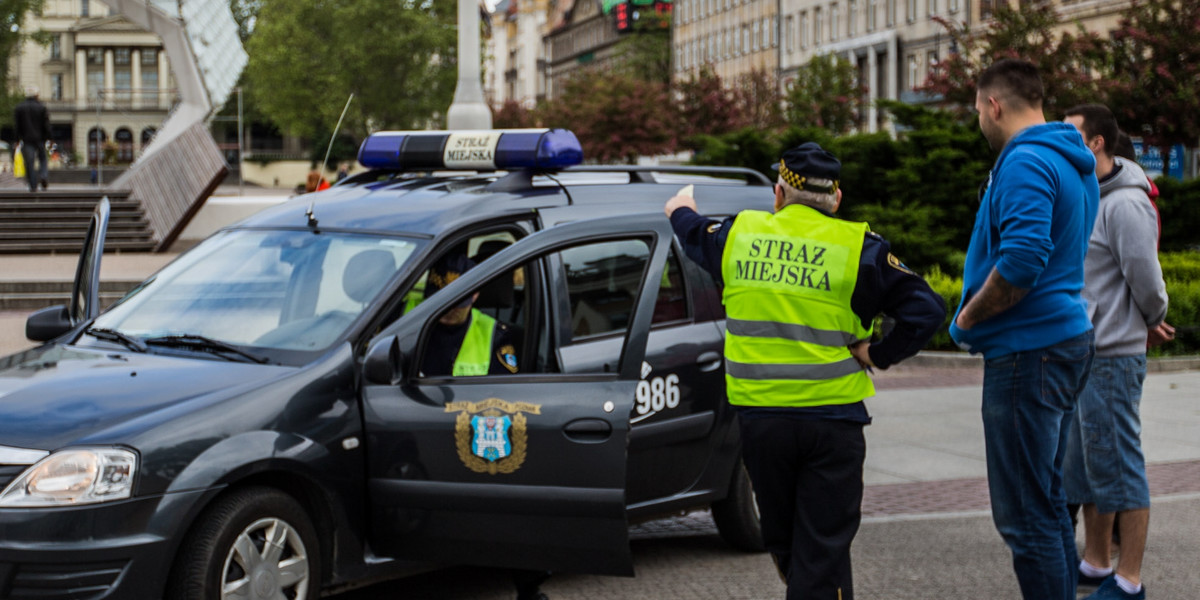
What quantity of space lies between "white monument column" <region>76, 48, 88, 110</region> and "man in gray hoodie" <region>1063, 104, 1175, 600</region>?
11254 cm

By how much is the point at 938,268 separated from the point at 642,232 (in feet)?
39.1

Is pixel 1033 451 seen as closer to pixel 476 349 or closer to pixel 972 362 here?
pixel 476 349

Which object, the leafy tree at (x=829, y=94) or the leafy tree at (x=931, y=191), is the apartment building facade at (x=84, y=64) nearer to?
the leafy tree at (x=829, y=94)

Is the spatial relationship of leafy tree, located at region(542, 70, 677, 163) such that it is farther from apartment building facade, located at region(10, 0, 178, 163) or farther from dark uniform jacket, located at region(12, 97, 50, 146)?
apartment building facade, located at region(10, 0, 178, 163)

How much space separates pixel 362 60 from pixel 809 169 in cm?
8327

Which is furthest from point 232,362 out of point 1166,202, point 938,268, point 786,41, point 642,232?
point 786,41

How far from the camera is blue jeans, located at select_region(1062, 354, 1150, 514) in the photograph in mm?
5812

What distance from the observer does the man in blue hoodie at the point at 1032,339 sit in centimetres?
473

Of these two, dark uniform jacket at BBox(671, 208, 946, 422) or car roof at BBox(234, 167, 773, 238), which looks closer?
dark uniform jacket at BBox(671, 208, 946, 422)

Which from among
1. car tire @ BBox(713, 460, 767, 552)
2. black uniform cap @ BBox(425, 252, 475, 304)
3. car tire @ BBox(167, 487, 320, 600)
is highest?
black uniform cap @ BBox(425, 252, 475, 304)

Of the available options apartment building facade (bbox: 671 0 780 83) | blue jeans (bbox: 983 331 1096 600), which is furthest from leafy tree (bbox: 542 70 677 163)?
blue jeans (bbox: 983 331 1096 600)

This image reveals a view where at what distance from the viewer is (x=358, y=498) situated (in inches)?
208

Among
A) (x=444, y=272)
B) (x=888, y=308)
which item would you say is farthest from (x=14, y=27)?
(x=888, y=308)

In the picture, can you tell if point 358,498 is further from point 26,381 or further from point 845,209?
point 845,209
